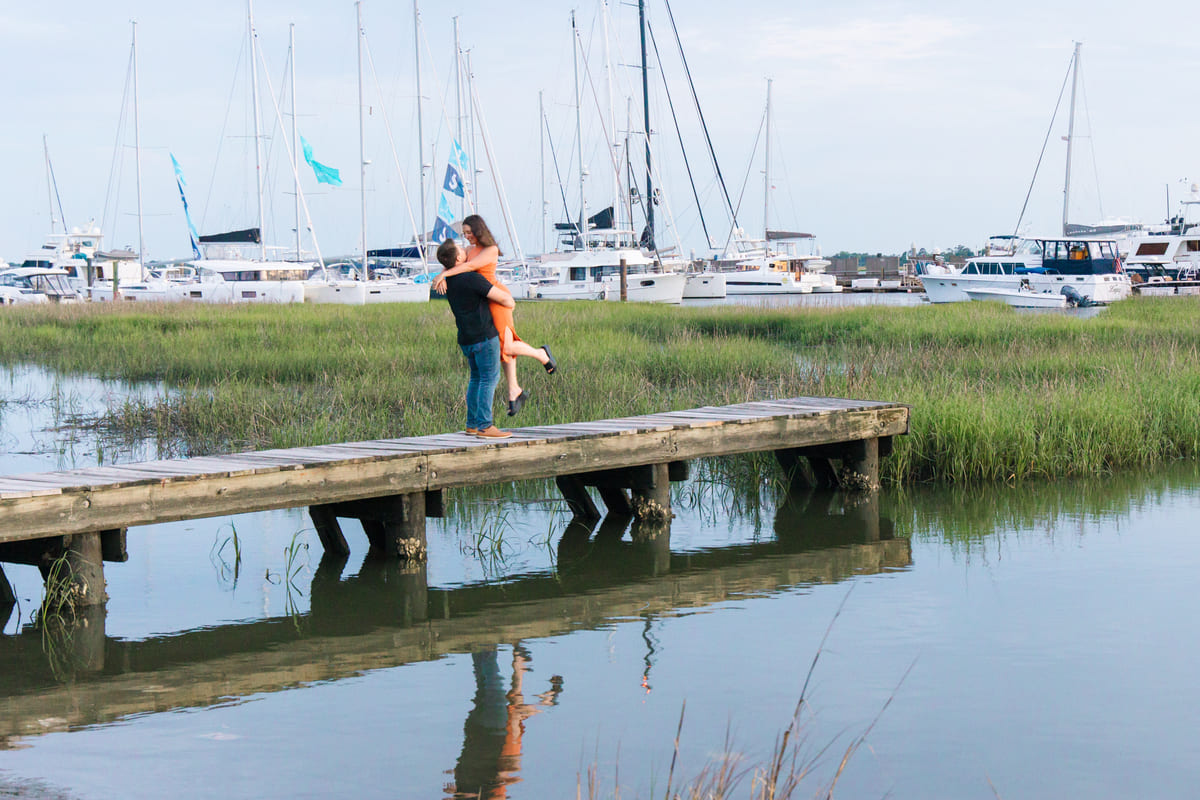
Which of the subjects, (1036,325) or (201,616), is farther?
(1036,325)

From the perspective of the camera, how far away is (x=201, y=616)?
24.2 ft

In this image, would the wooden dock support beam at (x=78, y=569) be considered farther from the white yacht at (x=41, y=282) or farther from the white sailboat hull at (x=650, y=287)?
the white yacht at (x=41, y=282)

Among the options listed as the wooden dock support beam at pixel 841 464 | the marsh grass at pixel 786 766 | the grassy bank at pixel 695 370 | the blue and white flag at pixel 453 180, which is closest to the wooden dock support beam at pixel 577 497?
the grassy bank at pixel 695 370

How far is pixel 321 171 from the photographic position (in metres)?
41.6

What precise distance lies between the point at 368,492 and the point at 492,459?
94 cm

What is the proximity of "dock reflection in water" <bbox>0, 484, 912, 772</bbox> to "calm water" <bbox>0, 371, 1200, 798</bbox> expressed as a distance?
23 mm

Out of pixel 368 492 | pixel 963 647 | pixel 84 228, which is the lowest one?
pixel 963 647

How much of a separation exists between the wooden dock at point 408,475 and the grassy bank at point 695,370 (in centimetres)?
104

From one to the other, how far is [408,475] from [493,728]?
301cm

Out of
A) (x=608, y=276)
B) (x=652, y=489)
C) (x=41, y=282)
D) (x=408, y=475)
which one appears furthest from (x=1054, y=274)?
(x=41, y=282)

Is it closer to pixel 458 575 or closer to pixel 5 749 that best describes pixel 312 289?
pixel 458 575

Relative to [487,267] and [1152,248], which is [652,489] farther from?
[1152,248]

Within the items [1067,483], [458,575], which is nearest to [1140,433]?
[1067,483]

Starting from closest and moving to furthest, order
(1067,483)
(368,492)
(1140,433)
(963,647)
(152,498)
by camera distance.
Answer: (963,647) → (152,498) → (368,492) → (1067,483) → (1140,433)
